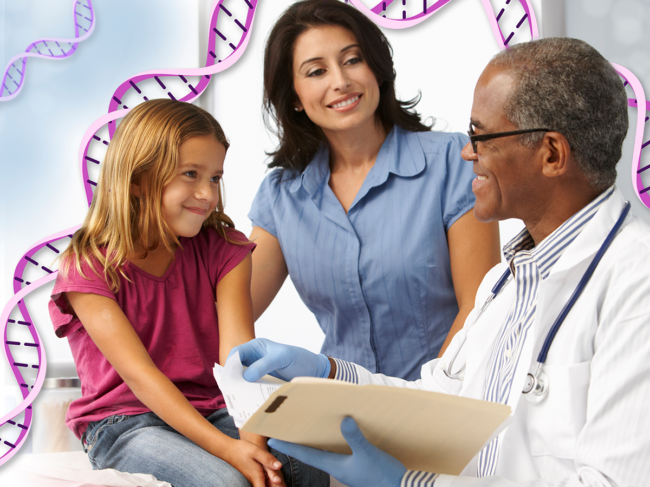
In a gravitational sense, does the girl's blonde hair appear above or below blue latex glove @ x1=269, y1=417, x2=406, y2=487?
above

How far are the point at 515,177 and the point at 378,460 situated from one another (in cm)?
52

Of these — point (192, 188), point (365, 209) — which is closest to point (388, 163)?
point (365, 209)

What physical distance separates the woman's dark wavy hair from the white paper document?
0.92 metres

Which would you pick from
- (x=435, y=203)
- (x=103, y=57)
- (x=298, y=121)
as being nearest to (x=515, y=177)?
(x=435, y=203)

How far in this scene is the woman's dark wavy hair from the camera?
1.68m

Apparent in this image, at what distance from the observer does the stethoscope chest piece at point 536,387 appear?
90 centimetres

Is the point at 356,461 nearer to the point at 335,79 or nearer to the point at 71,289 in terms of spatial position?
the point at 71,289

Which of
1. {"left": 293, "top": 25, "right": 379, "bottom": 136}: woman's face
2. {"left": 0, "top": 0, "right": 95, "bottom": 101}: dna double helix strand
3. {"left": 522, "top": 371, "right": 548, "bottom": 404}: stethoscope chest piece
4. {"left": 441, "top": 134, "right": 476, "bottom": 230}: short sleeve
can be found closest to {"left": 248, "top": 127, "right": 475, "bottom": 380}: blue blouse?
{"left": 441, "top": 134, "right": 476, "bottom": 230}: short sleeve

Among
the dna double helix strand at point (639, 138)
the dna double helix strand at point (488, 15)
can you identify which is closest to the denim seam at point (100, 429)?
the dna double helix strand at point (488, 15)

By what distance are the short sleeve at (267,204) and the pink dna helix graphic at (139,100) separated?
0.44 metres

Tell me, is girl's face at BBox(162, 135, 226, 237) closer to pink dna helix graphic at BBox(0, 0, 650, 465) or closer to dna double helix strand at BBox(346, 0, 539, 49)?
pink dna helix graphic at BBox(0, 0, 650, 465)

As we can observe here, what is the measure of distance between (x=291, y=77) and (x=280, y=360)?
97cm

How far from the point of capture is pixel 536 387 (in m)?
0.91

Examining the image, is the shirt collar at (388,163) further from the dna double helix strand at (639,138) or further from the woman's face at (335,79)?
the dna double helix strand at (639,138)
